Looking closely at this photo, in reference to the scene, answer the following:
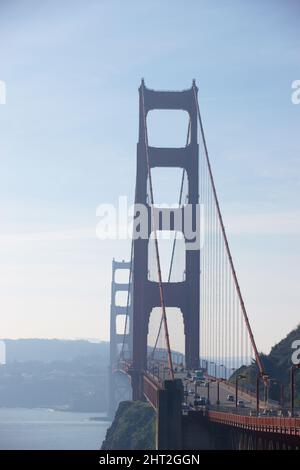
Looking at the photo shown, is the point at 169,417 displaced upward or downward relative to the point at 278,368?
downward

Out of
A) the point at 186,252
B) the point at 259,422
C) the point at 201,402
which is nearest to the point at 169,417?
the point at 201,402

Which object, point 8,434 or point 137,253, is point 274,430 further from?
point 8,434

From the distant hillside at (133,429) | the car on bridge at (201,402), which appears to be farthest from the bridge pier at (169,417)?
the distant hillside at (133,429)

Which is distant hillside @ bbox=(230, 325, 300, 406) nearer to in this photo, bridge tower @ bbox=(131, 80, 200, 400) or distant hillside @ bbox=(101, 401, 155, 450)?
bridge tower @ bbox=(131, 80, 200, 400)

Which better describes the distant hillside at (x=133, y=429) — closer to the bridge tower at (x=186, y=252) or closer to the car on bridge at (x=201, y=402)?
the bridge tower at (x=186, y=252)

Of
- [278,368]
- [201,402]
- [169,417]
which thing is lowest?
[169,417]

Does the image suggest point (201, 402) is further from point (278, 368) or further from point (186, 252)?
point (278, 368)
